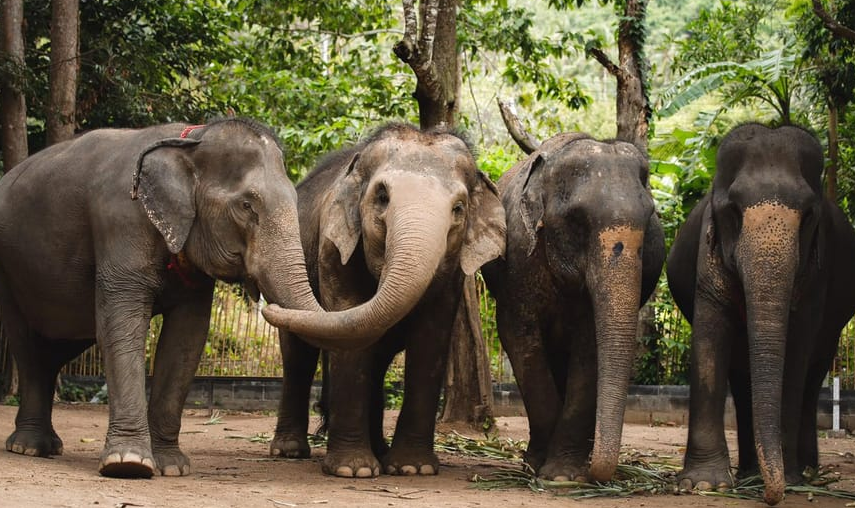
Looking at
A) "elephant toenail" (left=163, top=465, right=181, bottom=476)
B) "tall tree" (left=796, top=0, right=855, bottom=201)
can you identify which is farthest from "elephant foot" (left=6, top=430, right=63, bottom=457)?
"tall tree" (left=796, top=0, right=855, bottom=201)

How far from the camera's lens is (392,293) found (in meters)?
6.73

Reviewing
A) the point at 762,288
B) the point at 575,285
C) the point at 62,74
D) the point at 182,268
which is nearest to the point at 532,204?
the point at 575,285

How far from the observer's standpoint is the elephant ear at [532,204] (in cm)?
783

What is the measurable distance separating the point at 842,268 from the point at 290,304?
362 centimetres

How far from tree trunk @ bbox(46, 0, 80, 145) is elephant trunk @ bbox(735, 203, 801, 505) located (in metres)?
7.55

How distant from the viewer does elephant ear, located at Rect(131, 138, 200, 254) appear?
7160mm

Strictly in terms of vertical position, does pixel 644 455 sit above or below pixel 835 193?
below

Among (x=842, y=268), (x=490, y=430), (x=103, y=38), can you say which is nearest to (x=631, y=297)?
(x=842, y=268)

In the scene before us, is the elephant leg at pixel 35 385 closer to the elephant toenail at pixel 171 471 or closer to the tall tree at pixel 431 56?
the elephant toenail at pixel 171 471

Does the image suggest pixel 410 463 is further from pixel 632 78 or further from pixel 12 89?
pixel 12 89

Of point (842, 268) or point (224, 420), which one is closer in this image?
point (842, 268)

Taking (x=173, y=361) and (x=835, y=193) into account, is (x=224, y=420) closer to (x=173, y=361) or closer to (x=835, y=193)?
(x=173, y=361)

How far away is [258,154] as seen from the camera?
732 cm

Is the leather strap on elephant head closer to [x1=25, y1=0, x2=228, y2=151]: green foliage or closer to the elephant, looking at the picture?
the elephant
